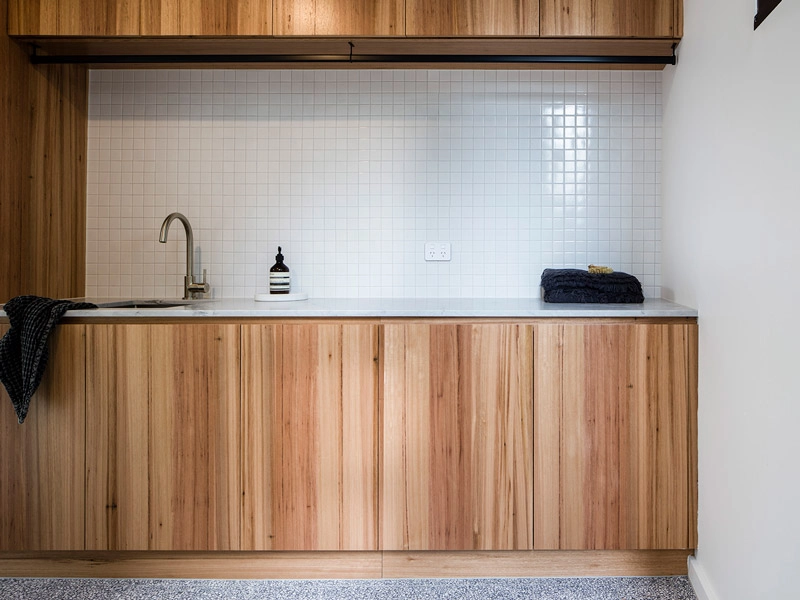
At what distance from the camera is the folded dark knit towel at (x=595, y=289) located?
199cm

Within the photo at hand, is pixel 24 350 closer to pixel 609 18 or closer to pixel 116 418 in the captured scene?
pixel 116 418

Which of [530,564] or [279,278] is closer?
[530,564]

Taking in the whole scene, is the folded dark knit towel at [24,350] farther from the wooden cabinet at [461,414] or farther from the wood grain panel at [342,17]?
the wood grain panel at [342,17]

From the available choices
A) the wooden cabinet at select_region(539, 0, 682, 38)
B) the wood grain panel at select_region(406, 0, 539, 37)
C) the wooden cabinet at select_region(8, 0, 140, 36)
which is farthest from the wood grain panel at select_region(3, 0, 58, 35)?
the wooden cabinet at select_region(539, 0, 682, 38)

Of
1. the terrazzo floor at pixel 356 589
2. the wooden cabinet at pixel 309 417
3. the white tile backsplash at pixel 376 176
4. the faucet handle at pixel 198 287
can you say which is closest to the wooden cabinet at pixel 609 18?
the white tile backsplash at pixel 376 176

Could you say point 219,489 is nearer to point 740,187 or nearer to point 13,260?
point 13,260

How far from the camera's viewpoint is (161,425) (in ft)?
5.62

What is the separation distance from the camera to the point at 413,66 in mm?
2289

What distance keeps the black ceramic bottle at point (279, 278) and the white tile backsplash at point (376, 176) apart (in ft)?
0.37

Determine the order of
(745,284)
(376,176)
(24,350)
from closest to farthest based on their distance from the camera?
(745,284)
(24,350)
(376,176)

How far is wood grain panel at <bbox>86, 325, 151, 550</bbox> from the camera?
1.71 meters

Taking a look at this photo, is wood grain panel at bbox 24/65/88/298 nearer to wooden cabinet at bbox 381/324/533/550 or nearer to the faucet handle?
the faucet handle

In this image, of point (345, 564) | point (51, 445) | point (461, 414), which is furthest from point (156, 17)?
point (345, 564)

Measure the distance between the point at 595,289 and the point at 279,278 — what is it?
4.00 ft
